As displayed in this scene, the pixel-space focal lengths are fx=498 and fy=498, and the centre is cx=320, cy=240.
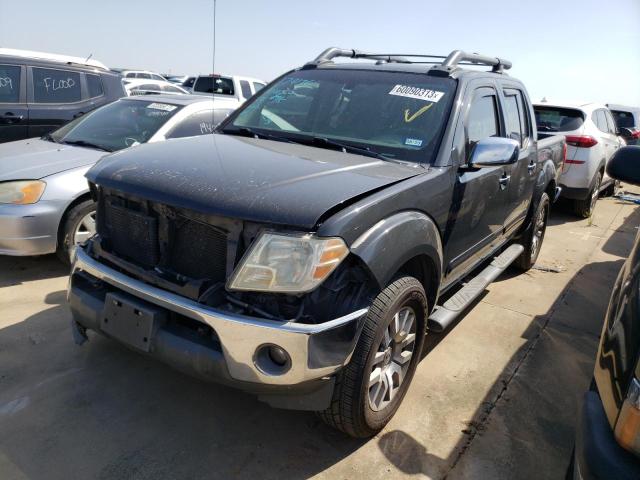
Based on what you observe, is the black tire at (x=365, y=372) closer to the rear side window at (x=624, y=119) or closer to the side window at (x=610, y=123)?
the side window at (x=610, y=123)

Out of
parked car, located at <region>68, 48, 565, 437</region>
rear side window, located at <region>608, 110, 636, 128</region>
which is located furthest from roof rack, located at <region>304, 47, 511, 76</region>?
rear side window, located at <region>608, 110, 636, 128</region>

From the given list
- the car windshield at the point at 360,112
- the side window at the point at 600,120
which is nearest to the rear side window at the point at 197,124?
the car windshield at the point at 360,112

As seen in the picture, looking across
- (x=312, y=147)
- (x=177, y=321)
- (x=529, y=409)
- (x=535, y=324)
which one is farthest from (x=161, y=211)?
(x=535, y=324)

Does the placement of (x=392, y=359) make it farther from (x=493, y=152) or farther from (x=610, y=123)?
(x=610, y=123)

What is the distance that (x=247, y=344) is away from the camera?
199cm

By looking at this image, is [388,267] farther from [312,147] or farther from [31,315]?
[31,315]

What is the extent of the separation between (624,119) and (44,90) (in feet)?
43.4

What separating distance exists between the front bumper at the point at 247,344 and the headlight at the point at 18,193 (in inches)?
88.2

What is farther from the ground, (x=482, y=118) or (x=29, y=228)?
(x=482, y=118)

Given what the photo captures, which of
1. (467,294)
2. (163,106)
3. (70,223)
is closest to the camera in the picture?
(467,294)

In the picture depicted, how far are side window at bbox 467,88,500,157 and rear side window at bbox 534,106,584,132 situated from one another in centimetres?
449

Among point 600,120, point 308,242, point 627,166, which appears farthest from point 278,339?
point 600,120

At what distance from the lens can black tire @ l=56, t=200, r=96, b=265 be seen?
4.09 m

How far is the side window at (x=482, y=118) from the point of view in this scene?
3.15 m
